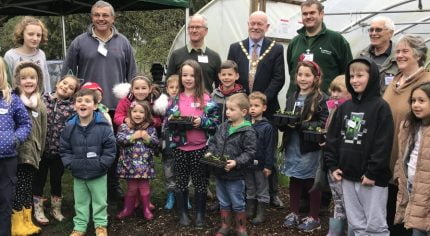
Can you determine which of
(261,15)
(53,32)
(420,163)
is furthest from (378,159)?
(53,32)

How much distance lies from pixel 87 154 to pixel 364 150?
2449mm

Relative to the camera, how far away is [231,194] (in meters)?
4.10

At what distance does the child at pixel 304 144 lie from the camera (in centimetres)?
420

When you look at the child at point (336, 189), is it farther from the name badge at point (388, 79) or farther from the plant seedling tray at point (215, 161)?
the plant seedling tray at point (215, 161)

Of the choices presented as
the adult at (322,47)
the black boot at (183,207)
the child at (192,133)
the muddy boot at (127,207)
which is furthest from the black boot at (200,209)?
the adult at (322,47)

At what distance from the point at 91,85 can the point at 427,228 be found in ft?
10.7

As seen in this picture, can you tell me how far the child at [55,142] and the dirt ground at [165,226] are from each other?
21 cm

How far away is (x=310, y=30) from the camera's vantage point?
4766 mm

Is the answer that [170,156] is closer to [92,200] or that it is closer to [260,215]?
[92,200]

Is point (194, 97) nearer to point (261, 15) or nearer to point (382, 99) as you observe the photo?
point (261, 15)

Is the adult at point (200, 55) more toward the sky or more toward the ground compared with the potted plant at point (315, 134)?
more toward the sky

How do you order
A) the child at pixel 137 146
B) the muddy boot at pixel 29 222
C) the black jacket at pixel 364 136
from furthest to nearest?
the child at pixel 137 146 → the muddy boot at pixel 29 222 → the black jacket at pixel 364 136

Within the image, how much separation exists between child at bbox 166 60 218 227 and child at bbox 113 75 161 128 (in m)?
0.38

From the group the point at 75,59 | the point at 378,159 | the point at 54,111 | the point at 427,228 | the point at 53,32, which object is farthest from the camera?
the point at 53,32
